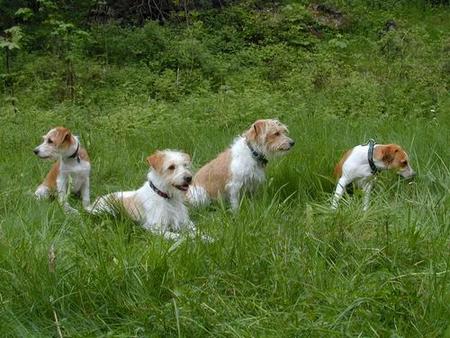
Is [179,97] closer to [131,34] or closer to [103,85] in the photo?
[103,85]

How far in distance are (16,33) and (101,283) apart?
29.8 ft

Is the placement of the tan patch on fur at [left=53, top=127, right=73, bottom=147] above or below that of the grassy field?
below

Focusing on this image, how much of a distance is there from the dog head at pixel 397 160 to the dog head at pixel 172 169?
197 centimetres

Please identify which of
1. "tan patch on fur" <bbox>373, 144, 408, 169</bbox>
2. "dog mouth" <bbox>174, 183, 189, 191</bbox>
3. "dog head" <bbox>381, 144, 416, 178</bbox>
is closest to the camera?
"dog mouth" <bbox>174, 183, 189, 191</bbox>

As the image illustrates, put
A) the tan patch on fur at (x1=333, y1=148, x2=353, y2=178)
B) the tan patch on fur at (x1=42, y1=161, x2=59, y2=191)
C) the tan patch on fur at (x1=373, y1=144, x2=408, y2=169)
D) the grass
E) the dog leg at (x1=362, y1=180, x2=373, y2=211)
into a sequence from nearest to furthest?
the grass, the dog leg at (x1=362, y1=180, x2=373, y2=211), the tan patch on fur at (x1=373, y1=144, x2=408, y2=169), the tan patch on fur at (x1=333, y1=148, x2=353, y2=178), the tan patch on fur at (x1=42, y1=161, x2=59, y2=191)

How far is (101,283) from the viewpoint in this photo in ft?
12.7

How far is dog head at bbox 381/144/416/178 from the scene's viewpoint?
20.8ft

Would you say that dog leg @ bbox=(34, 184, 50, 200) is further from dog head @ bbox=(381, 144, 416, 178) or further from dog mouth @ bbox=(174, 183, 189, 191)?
dog head @ bbox=(381, 144, 416, 178)

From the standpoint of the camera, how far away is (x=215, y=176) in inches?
291

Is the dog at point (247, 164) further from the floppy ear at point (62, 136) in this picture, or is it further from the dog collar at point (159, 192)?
the floppy ear at point (62, 136)

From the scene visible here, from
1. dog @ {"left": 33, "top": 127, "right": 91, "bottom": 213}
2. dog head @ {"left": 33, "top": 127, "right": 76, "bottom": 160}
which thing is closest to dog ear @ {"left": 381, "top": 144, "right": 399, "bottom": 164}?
dog @ {"left": 33, "top": 127, "right": 91, "bottom": 213}

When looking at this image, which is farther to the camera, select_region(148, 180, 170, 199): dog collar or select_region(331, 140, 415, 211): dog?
select_region(331, 140, 415, 211): dog

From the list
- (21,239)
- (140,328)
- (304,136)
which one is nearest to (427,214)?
(140,328)

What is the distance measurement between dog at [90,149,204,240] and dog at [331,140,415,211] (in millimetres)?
1542
